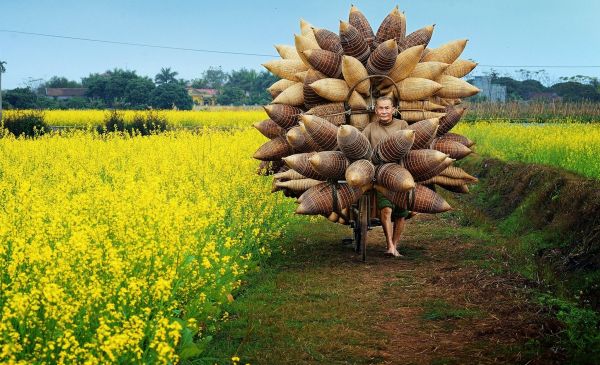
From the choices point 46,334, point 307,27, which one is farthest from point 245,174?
point 46,334

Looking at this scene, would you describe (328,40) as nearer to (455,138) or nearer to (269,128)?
(269,128)

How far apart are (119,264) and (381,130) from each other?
5.52m

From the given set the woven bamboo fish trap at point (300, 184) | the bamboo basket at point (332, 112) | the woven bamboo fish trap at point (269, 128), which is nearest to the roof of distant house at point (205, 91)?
the woven bamboo fish trap at point (269, 128)

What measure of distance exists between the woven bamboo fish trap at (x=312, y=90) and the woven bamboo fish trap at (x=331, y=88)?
0.81 feet

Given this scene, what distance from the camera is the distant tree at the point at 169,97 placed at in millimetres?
70688

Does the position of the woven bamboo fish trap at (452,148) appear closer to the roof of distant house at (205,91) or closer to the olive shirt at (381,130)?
the olive shirt at (381,130)

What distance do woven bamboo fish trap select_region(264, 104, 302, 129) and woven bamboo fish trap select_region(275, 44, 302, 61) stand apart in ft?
3.26

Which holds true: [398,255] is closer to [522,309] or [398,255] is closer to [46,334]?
[522,309]

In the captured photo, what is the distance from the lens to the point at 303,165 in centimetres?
1041

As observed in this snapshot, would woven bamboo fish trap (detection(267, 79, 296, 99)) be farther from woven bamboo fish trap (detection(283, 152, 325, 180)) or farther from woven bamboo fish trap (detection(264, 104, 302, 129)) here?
woven bamboo fish trap (detection(283, 152, 325, 180))

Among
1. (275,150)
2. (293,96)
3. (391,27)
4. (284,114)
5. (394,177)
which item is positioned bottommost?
(394,177)

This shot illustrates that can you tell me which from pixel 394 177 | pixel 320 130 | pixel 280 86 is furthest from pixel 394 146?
pixel 280 86

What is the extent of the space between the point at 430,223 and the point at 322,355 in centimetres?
853

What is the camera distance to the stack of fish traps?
10.1 m
